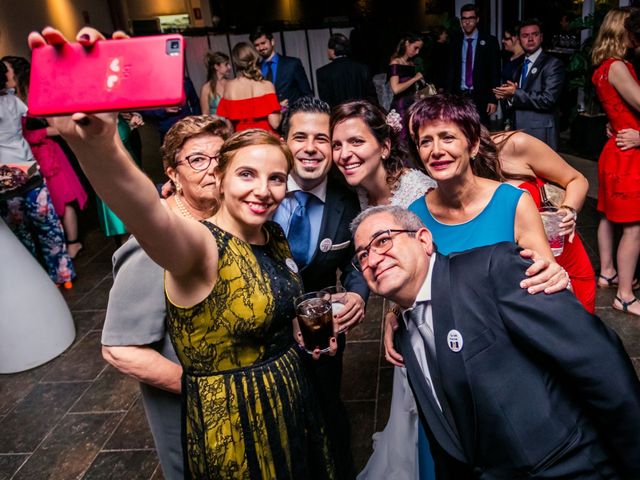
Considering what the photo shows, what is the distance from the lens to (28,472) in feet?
9.02

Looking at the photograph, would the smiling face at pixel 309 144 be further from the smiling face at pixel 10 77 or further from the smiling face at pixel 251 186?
the smiling face at pixel 10 77

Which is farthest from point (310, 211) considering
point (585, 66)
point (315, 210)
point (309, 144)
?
point (585, 66)

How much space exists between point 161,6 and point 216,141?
Answer: 48.7 feet

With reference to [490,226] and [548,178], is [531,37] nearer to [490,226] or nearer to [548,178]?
[548,178]

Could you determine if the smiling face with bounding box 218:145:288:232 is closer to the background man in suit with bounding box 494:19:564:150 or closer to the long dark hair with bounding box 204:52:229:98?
the background man in suit with bounding box 494:19:564:150

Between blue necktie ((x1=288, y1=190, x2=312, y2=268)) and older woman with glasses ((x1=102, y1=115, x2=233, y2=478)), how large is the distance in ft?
1.19

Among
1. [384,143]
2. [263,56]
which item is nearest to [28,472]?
[384,143]

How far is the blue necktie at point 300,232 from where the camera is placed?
2.08 m

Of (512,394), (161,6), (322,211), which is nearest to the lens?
(512,394)

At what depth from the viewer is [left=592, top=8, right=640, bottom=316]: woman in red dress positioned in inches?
122

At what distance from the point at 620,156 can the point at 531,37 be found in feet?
5.99

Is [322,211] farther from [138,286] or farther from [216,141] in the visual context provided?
[138,286]

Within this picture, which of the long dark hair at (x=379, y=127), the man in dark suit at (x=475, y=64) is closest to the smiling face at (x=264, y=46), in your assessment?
the man in dark suit at (x=475, y=64)

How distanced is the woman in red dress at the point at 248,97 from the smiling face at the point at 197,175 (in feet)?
10.6
